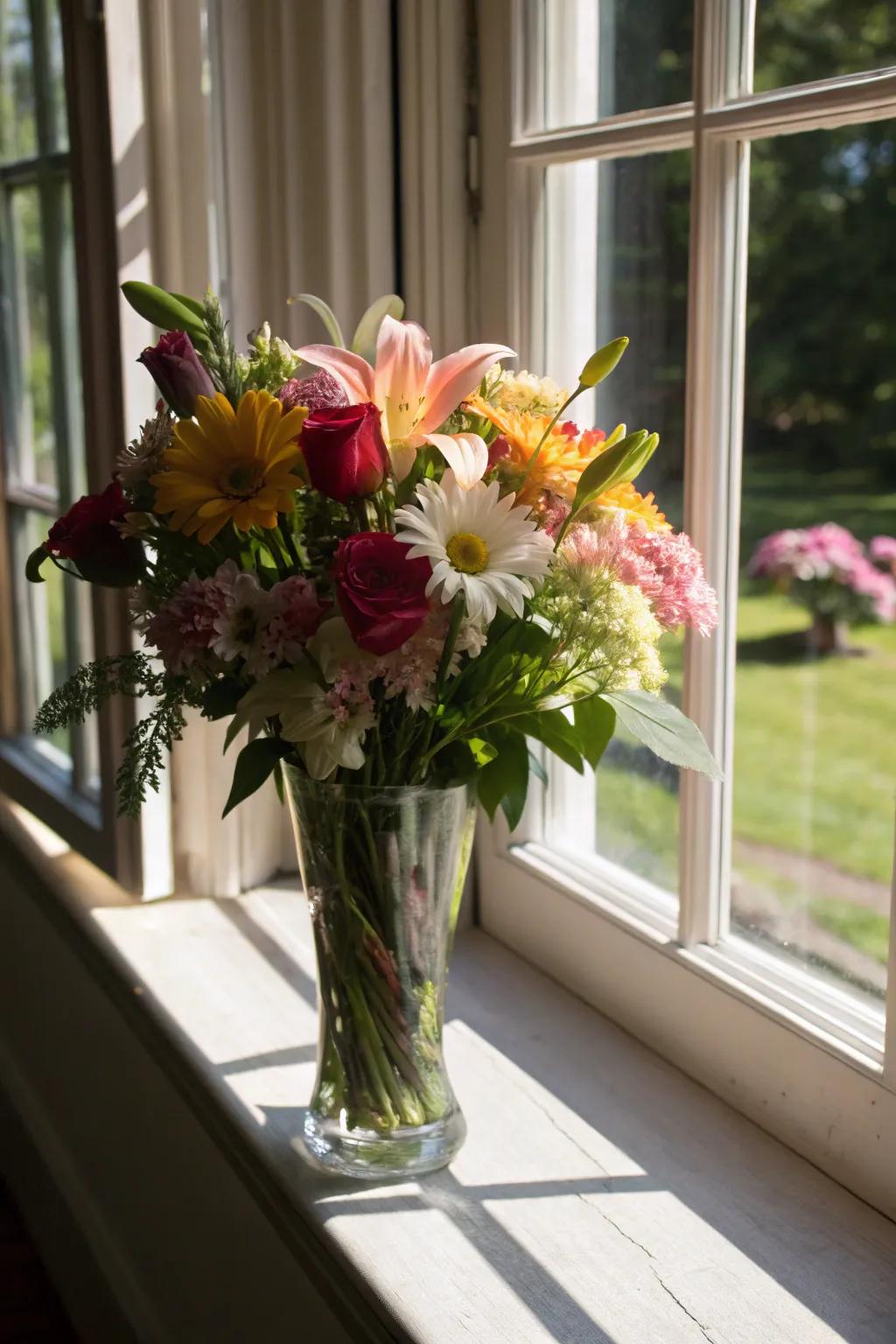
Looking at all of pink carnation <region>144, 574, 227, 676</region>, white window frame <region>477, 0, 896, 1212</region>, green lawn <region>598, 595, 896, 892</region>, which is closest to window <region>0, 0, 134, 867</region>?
white window frame <region>477, 0, 896, 1212</region>

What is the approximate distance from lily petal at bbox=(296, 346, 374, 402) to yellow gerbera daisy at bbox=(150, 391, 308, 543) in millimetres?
46

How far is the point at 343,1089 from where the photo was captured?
98 centimetres

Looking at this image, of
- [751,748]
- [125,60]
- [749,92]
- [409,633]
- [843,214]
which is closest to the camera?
[409,633]

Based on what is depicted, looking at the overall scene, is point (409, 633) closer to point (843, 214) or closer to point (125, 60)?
point (125, 60)

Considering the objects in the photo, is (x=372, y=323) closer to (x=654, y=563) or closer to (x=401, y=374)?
(x=401, y=374)

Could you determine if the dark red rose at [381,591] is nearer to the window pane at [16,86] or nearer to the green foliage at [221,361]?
the green foliage at [221,361]

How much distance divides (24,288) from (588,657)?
4.69 feet

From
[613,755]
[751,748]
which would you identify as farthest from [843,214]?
[613,755]

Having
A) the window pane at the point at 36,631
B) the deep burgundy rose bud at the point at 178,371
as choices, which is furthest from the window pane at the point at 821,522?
the deep burgundy rose bud at the point at 178,371

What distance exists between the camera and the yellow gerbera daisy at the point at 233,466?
0.78 meters

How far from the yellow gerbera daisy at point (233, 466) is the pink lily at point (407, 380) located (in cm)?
5

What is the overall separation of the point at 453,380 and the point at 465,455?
67mm

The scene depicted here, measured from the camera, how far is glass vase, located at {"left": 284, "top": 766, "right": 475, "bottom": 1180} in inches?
36.0

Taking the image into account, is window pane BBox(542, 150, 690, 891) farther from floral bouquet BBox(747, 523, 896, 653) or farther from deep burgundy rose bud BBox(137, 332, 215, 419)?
floral bouquet BBox(747, 523, 896, 653)
